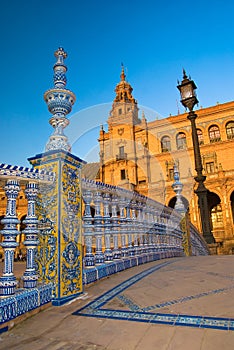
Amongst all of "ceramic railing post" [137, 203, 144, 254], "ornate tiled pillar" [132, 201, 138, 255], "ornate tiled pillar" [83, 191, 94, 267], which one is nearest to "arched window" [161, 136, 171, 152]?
"ceramic railing post" [137, 203, 144, 254]

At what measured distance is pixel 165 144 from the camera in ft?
107

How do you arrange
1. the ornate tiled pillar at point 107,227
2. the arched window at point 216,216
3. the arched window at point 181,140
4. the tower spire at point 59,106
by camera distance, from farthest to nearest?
the arched window at point 181,140 → the arched window at point 216,216 → the ornate tiled pillar at point 107,227 → the tower spire at point 59,106

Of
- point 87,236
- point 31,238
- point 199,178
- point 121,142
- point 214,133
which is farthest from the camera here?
point 121,142

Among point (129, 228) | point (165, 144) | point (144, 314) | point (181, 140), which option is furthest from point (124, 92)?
point (144, 314)

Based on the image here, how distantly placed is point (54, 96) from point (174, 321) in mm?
2855

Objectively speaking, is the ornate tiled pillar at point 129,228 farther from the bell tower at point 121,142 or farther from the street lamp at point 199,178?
the bell tower at point 121,142

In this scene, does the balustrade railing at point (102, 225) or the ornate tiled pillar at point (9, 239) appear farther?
the balustrade railing at point (102, 225)

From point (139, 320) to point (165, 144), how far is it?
31.5 metres

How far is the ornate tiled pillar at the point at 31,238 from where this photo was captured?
99.1 inches

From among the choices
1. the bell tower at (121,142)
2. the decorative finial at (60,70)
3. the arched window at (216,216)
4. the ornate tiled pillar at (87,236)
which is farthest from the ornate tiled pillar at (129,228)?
the bell tower at (121,142)

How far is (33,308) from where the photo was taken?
2.42 m

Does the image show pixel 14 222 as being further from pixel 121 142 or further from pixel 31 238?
pixel 121 142

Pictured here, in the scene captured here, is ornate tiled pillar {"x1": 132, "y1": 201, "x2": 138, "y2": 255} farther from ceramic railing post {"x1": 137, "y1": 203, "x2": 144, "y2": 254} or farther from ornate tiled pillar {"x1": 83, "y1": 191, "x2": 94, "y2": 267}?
ornate tiled pillar {"x1": 83, "y1": 191, "x2": 94, "y2": 267}

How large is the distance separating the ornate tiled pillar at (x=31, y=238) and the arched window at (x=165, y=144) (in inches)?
1191
